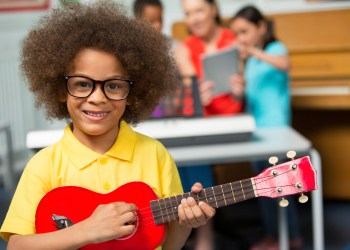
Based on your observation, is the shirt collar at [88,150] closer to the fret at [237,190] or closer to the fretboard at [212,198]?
the fretboard at [212,198]

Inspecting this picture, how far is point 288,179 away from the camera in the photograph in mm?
1251

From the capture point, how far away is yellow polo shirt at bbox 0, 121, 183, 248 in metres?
1.30

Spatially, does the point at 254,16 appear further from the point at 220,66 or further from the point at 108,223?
the point at 108,223

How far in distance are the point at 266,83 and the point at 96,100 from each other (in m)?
1.96

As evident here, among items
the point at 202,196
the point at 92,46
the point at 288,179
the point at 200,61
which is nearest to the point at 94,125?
the point at 92,46

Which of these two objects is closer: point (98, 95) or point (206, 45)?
point (98, 95)

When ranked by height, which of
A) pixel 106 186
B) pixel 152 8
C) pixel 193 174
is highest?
pixel 152 8

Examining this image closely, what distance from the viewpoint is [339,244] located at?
310cm

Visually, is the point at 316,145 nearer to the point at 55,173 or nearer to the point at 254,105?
the point at 254,105

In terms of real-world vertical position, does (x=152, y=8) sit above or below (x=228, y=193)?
above

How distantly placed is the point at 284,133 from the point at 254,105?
0.51 metres

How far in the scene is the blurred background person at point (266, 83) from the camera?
306 centimetres

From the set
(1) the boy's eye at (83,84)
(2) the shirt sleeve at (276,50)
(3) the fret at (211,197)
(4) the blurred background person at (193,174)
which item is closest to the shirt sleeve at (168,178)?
(3) the fret at (211,197)


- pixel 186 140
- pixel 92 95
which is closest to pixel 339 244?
pixel 186 140
